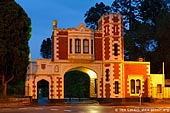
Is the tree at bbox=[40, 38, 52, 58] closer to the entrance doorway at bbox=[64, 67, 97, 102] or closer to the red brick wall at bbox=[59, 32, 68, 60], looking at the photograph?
the entrance doorway at bbox=[64, 67, 97, 102]

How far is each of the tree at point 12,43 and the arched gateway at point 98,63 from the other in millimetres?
5591

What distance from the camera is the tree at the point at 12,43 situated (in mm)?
38406

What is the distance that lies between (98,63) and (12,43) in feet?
40.5

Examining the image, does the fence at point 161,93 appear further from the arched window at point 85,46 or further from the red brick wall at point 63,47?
the red brick wall at point 63,47

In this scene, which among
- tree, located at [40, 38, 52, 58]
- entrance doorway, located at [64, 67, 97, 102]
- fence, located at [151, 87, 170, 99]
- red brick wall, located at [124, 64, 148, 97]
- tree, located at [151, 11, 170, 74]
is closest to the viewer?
red brick wall, located at [124, 64, 148, 97]

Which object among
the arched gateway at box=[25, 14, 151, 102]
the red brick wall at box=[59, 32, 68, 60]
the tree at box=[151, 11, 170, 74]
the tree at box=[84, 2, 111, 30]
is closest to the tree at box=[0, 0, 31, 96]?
the arched gateway at box=[25, 14, 151, 102]

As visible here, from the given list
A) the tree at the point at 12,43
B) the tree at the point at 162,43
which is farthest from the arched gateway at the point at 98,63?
the tree at the point at 162,43

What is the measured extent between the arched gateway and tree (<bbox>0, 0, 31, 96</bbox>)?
5.59 m

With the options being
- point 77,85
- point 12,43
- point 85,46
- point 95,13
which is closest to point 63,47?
point 85,46

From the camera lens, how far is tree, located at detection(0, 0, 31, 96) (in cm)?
3841

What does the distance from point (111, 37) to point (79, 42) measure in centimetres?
390

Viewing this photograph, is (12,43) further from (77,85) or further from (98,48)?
(77,85)

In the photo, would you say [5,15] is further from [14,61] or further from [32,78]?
[32,78]

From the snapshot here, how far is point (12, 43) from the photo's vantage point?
38719 mm
